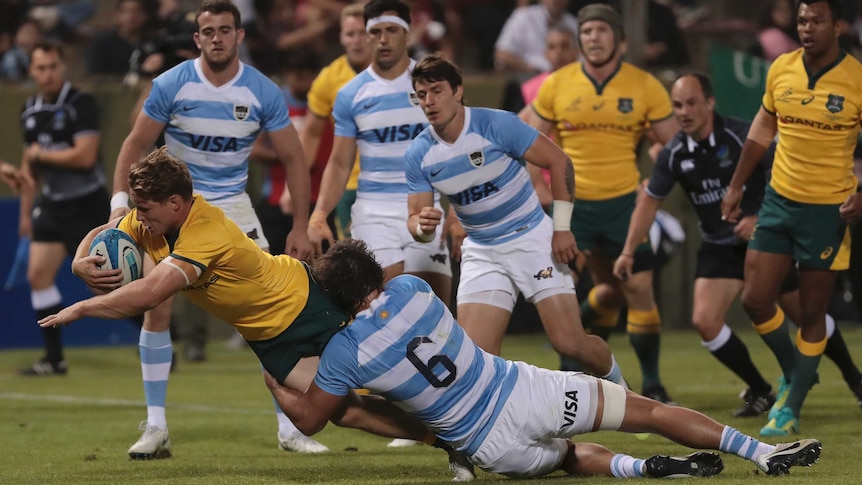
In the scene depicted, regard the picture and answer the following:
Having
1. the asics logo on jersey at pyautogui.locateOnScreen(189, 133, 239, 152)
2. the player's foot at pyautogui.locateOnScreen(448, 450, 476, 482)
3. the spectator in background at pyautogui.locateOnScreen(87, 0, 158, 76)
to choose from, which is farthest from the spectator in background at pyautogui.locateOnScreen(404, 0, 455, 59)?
the player's foot at pyautogui.locateOnScreen(448, 450, 476, 482)

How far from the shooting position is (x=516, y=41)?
1555cm

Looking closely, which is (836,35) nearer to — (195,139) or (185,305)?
(195,139)

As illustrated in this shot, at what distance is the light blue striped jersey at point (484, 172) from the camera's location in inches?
294

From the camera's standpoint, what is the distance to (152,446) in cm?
773

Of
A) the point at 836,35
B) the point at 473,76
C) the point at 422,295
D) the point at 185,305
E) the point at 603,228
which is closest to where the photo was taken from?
the point at 422,295

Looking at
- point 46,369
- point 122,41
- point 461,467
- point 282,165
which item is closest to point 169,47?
point 282,165

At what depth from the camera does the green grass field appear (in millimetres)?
6949

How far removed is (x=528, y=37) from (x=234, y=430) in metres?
7.72

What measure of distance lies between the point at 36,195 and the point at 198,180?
6416 millimetres

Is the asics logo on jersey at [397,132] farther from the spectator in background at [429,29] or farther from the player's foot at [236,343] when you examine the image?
the spectator in background at [429,29]

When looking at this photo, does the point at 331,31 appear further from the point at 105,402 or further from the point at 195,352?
the point at 105,402

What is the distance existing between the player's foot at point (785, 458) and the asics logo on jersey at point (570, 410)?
0.83 m

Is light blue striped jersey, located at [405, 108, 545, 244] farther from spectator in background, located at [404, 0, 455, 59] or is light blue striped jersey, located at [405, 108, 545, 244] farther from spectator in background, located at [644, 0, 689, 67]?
spectator in background, located at [644, 0, 689, 67]

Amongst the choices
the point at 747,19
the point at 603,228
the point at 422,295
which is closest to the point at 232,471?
the point at 422,295
